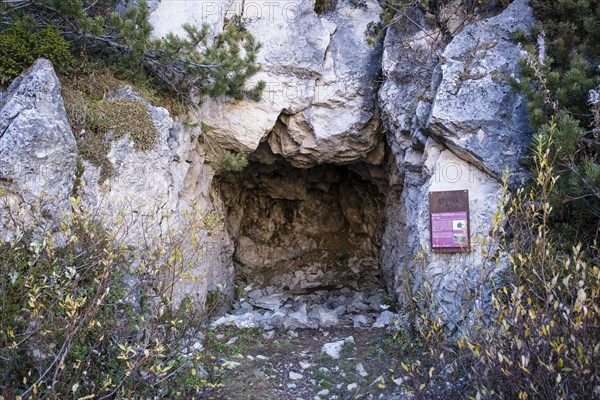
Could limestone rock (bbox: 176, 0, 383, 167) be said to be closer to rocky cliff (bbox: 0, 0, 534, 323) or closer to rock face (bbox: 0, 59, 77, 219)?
rocky cliff (bbox: 0, 0, 534, 323)

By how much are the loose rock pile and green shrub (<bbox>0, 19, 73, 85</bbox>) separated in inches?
157

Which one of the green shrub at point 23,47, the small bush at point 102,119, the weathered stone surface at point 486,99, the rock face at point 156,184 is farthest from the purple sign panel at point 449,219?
the green shrub at point 23,47

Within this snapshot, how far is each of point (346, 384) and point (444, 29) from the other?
521cm

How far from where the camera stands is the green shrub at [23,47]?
5.71 meters

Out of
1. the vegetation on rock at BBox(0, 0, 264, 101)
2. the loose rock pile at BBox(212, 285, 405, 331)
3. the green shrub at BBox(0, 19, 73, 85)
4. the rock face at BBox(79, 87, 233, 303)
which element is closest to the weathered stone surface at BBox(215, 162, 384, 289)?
the loose rock pile at BBox(212, 285, 405, 331)

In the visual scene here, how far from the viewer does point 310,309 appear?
26.2ft

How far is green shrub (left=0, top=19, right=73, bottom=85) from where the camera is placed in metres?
5.71

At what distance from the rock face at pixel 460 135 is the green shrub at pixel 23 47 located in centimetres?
453

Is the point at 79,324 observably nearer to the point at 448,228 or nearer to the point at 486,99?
the point at 448,228

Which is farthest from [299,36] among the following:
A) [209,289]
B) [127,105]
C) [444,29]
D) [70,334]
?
[70,334]

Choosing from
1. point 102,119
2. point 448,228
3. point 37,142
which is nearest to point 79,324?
point 37,142

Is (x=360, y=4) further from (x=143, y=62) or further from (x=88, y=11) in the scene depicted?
(x=88, y=11)

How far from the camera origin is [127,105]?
247 inches

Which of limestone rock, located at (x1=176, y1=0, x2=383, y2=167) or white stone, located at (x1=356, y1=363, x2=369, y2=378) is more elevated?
limestone rock, located at (x1=176, y1=0, x2=383, y2=167)
